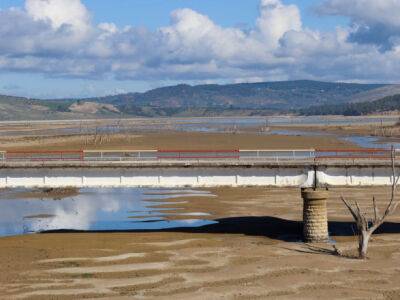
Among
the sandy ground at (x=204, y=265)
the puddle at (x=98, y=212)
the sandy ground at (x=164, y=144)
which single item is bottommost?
the sandy ground at (x=204, y=265)

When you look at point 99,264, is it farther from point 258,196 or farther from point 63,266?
point 258,196

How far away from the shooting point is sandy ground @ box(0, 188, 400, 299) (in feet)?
105

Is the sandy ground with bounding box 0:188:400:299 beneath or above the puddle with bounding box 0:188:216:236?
beneath

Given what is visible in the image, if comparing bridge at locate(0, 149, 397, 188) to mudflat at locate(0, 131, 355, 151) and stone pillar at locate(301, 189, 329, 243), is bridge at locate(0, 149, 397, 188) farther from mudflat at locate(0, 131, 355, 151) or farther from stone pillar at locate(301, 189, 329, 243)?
mudflat at locate(0, 131, 355, 151)

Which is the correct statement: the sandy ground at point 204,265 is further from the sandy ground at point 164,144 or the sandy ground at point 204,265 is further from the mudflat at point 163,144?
the mudflat at point 163,144

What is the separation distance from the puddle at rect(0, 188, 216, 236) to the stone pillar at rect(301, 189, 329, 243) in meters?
9.76

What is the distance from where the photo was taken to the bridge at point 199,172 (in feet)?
148

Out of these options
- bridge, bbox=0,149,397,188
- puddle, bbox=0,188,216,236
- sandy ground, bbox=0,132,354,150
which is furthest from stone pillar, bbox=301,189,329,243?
sandy ground, bbox=0,132,354,150

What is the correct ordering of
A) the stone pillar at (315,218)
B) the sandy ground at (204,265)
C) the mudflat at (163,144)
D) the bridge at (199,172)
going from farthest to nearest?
the mudflat at (163,144) < the bridge at (199,172) < the stone pillar at (315,218) < the sandy ground at (204,265)

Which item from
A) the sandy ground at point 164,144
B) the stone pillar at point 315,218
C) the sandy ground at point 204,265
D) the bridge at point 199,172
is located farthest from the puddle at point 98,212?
the sandy ground at point 164,144

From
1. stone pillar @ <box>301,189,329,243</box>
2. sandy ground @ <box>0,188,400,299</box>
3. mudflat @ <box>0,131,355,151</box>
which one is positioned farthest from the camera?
mudflat @ <box>0,131,355,151</box>

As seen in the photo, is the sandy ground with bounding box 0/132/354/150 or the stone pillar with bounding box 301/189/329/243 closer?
the stone pillar with bounding box 301/189/329/243

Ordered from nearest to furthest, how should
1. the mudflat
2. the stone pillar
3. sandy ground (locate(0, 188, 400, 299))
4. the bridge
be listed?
1. sandy ground (locate(0, 188, 400, 299))
2. the stone pillar
3. the bridge
4. the mudflat

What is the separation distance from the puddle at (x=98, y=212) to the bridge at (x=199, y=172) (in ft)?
13.1
